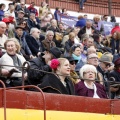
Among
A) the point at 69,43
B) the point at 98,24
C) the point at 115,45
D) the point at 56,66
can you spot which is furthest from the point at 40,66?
the point at 98,24

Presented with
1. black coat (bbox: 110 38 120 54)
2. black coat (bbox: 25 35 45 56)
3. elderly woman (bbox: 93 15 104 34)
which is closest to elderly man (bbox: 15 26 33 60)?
black coat (bbox: 25 35 45 56)

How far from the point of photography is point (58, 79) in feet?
33.7

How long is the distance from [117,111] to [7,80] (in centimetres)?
266

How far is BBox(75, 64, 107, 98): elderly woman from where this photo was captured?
11.0m

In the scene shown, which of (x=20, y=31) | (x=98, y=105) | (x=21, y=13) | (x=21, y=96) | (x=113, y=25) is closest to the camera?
(x=21, y=96)

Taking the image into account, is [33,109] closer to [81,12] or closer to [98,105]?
[98,105]

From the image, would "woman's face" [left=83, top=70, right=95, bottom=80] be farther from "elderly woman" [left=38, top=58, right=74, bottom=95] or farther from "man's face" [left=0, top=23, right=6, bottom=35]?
"man's face" [left=0, top=23, right=6, bottom=35]

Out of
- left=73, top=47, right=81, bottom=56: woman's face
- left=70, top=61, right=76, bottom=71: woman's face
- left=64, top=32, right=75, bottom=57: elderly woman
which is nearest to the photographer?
left=70, top=61, right=76, bottom=71: woman's face

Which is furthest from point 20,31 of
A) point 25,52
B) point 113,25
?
point 113,25

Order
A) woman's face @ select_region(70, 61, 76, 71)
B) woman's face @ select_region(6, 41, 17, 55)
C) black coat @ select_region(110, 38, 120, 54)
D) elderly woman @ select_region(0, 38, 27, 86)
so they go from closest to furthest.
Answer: elderly woman @ select_region(0, 38, 27, 86)
woman's face @ select_region(6, 41, 17, 55)
woman's face @ select_region(70, 61, 76, 71)
black coat @ select_region(110, 38, 120, 54)

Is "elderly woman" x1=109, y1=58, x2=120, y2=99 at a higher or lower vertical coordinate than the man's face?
lower

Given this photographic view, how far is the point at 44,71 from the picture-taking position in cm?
992

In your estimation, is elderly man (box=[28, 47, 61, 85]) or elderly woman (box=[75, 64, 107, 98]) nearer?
elderly man (box=[28, 47, 61, 85])

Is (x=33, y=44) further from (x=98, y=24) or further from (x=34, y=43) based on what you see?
(x=98, y=24)
